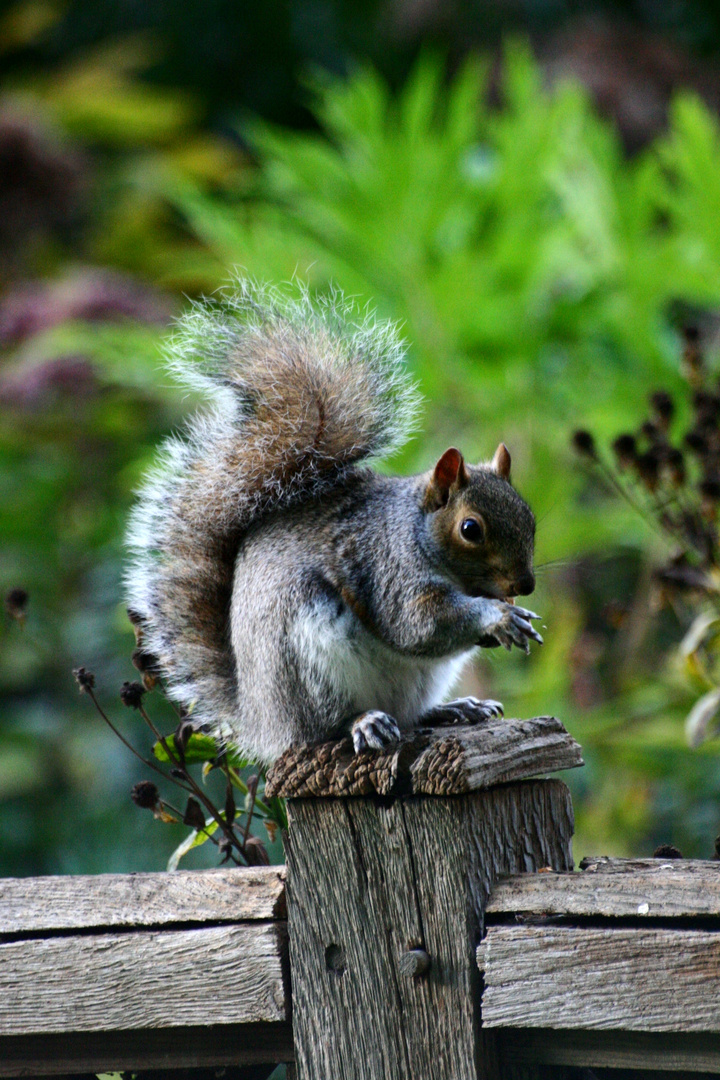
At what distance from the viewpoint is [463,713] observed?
1.02 metres

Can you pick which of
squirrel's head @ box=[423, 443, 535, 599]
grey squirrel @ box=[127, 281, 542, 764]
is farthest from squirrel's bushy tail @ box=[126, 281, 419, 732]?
squirrel's head @ box=[423, 443, 535, 599]

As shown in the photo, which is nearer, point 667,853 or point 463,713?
point 667,853

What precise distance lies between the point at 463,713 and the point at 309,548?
194mm

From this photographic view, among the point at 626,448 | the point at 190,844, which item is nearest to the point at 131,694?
the point at 190,844

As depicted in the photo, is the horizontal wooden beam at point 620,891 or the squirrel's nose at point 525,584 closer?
the horizontal wooden beam at point 620,891

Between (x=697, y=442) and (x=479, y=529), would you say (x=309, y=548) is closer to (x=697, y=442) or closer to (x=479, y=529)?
(x=479, y=529)

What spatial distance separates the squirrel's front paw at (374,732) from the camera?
0.85 meters

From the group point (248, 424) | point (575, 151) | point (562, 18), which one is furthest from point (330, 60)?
point (248, 424)

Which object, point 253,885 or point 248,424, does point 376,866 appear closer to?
point 253,885

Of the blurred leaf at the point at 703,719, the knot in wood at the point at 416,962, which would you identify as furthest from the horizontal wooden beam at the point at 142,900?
the blurred leaf at the point at 703,719

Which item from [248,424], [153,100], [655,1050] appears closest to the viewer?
[655,1050]

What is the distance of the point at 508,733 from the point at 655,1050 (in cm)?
22

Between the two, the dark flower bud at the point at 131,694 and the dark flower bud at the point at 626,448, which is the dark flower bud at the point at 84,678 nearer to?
the dark flower bud at the point at 131,694

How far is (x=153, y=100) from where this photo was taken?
3803 mm
